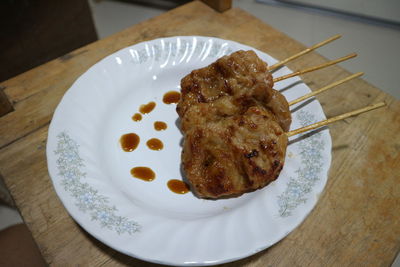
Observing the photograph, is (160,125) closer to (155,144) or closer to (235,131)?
(155,144)

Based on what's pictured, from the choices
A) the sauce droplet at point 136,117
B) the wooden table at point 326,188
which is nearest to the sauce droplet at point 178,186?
the wooden table at point 326,188

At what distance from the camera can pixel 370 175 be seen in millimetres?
2514

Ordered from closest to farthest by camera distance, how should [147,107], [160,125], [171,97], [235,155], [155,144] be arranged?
[235,155], [155,144], [160,125], [147,107], [171,97]

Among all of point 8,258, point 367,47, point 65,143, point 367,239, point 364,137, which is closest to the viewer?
point 367,239

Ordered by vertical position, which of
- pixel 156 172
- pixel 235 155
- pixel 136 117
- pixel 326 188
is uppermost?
pixel 235 155

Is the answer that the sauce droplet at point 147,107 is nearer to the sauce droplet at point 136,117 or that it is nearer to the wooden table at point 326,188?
the sauce droplet at point 136,117

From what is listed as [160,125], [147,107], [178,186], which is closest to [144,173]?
[178,186]

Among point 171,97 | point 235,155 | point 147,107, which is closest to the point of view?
point 235,155

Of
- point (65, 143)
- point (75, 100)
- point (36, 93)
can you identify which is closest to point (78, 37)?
point (36, 93)

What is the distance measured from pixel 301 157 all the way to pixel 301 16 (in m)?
4.26

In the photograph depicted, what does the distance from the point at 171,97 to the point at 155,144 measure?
2.05ft

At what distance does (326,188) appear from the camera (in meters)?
2.46

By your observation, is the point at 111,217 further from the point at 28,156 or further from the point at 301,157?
the point at 301,157

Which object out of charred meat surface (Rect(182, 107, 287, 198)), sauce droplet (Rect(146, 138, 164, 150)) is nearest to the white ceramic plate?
sauce droplet (Rect(146, 138, 164, 150))
